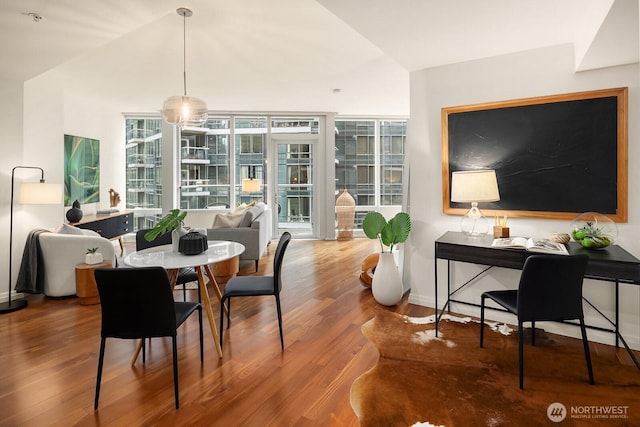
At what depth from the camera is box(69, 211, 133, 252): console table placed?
17.2ft

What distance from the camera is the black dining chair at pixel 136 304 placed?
75.0 inches

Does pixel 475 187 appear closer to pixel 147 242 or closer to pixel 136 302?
pixel 136 302

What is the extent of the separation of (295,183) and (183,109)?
4.28 m

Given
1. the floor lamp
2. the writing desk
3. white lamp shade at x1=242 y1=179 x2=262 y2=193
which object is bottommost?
the writing desk

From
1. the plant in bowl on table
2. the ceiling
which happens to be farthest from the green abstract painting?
the plant in bowl on table

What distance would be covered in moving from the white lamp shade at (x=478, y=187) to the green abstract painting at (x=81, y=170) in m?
5.67

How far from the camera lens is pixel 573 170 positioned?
283 cm

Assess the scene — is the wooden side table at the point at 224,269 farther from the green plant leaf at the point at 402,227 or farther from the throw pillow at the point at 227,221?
the green plant leaf at the point at 402,227

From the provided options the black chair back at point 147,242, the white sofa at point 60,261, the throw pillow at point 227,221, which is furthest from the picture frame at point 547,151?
the white sofa at point 60,261

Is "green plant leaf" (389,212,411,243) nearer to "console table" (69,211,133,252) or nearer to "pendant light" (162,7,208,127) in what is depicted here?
"pendant light" (162,7,208,127)

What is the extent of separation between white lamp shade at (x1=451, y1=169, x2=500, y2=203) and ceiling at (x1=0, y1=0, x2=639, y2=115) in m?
1.04

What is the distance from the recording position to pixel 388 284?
3.53 meters

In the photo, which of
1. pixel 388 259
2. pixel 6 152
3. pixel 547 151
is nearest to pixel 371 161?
pixel 388 259

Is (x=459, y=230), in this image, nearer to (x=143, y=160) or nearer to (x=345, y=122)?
(x=345, y=122)
